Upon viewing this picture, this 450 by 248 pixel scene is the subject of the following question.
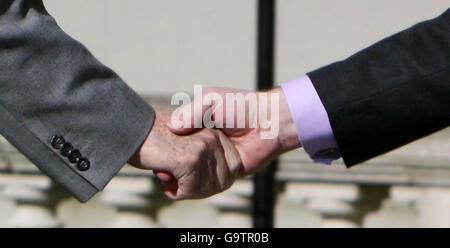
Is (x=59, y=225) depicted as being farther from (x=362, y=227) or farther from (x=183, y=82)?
(x=362, y=227)

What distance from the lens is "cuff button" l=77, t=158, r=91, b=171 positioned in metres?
2.59

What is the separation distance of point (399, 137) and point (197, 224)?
1.63m

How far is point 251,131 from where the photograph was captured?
2840 mm

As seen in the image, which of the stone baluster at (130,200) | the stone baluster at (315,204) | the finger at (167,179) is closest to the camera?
the finger at (167,179)

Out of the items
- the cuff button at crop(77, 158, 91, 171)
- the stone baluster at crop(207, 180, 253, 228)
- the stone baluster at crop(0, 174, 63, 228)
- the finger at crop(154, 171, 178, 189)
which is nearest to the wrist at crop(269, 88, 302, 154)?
the finger at crop(154, 171, 178, 189)

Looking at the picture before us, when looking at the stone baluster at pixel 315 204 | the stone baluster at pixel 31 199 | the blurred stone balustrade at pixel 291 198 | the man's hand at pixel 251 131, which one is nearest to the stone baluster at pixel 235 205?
the blurred stone balustrade at pixel 291 198

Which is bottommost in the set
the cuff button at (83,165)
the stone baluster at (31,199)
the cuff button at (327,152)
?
the stone baluster at (31,199)

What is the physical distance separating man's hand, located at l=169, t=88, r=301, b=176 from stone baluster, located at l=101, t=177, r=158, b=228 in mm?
1447

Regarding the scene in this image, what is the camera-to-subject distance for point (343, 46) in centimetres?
407

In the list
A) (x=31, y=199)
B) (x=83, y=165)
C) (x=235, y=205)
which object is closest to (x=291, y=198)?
(x=235, y=205)

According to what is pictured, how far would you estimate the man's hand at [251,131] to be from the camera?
2.78m

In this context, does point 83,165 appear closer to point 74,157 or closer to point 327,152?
point 74,157

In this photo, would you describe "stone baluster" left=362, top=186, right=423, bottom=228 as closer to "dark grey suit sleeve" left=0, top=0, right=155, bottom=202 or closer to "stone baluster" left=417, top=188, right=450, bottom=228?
"stone baluster" left=417, top=188, right=450, bottom=228

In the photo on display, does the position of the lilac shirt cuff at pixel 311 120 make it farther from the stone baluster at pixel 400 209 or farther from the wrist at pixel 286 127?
the stone baluster at pixel 400 209
